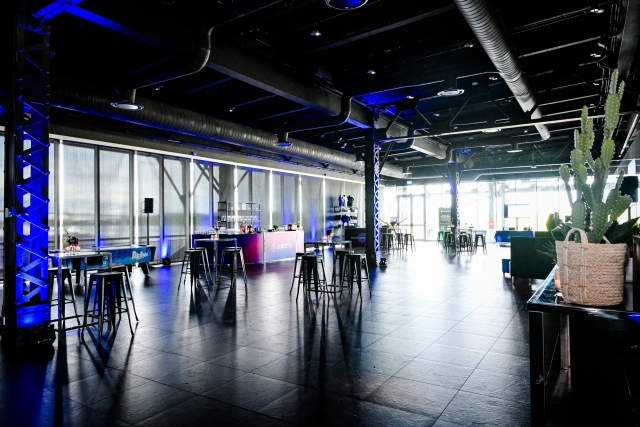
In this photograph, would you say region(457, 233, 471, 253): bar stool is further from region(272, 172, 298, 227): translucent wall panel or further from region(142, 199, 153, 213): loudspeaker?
region(142, 199, 153, 213): loudspeaker

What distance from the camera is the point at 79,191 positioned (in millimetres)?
9727

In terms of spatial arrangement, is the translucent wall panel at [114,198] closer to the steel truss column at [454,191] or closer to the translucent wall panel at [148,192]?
the translucent wall panel at [148,192]

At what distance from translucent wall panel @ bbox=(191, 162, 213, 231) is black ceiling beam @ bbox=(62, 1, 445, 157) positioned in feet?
19.0

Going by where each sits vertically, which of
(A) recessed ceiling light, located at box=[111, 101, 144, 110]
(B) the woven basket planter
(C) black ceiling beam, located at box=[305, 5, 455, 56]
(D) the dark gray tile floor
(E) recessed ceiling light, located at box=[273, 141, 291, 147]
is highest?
(C) black ceiling beam, located at box=[305, 5, 455, 56]

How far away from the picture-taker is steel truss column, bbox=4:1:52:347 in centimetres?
398

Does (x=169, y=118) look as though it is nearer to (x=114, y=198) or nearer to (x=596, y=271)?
(x=114, y=198)

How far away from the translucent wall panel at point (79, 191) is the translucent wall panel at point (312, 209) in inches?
343

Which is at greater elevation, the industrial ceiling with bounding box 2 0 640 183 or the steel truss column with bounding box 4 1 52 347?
the industrial ceiling with bounding box 2 0 640 183

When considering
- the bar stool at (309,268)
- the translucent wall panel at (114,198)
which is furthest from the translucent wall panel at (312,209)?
the bar stool at (309,268)

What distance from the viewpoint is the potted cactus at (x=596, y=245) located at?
1904 millimetres

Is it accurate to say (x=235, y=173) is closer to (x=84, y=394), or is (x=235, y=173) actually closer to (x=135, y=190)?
(x=135, y=190)

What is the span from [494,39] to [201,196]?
9958mm

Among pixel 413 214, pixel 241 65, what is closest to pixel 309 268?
pixel 241 65

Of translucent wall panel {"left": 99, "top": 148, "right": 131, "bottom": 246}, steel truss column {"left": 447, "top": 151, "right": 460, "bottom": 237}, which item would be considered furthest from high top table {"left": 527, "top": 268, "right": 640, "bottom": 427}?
steel truss column {"left": 447, "top": 151, "right": 460, "bottom": 237}
